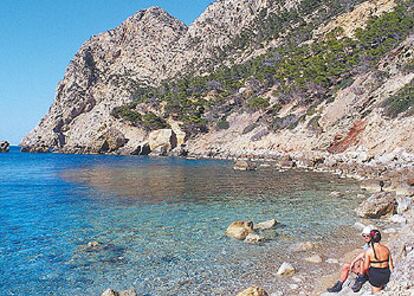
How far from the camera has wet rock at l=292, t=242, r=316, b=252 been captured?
44.7 ft

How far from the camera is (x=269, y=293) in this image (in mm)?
10281

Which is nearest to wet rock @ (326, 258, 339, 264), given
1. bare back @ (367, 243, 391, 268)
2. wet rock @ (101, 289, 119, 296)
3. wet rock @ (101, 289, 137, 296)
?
bare back @ (367, 243, 391, 268)

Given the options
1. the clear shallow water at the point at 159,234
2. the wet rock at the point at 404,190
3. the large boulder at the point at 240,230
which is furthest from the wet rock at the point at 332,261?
the wet rock at the point at 404,190

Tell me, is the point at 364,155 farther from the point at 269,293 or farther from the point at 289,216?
the point at 269,293

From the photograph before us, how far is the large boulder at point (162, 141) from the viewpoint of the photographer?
81188mm

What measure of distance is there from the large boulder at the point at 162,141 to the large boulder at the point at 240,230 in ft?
213

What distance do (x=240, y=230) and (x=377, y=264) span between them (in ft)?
26.8

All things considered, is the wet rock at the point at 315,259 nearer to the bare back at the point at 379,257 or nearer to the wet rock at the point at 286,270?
the wet rock at the point at 286,270

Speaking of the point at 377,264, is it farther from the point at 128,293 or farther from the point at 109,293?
the point at 109,293

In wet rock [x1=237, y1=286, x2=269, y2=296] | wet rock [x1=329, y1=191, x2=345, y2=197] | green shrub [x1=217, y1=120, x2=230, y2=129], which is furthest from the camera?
green shrub [x1=217, y1=120, x2=230, y2=129]

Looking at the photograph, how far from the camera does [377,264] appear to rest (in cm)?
798

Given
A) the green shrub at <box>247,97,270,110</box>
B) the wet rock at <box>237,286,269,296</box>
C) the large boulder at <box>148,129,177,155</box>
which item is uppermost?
the green shrub at <box>247,97,270,110</box>

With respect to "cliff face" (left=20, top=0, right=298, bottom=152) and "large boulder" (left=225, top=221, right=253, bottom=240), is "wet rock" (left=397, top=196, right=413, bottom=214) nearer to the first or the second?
"large boulder" (left=225, top=221, right=253, bottom=240)

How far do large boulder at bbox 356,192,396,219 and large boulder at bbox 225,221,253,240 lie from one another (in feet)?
19.7
